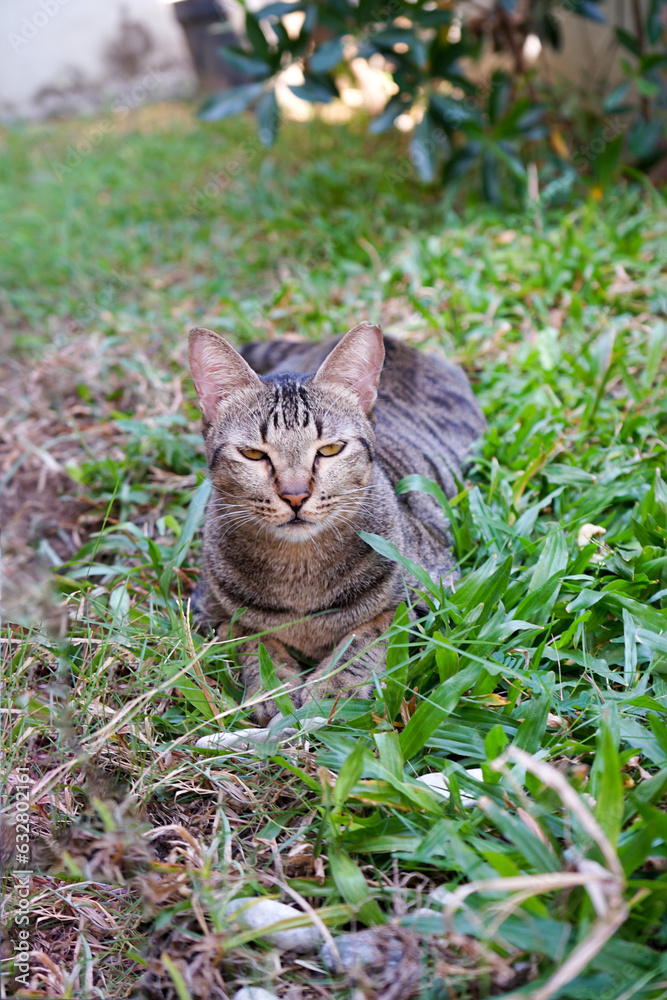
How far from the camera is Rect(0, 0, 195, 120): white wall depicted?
24.5 ft

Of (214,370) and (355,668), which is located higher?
(214,370)

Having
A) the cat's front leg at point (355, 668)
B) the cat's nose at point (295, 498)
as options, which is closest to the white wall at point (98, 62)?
the cat's nose at point (295, 498)

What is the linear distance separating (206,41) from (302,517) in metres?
8.21

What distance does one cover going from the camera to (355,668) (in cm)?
193

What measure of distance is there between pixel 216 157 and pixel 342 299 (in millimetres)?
3242

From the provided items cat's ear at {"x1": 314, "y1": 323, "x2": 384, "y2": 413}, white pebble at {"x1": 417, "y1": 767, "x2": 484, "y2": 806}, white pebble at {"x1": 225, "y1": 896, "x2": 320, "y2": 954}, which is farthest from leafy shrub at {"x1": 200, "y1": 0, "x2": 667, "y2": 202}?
white pebble at {"x1": 225, "y1": 896, "x2": 320, "y2": 954}

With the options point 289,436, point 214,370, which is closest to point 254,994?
point 289,436

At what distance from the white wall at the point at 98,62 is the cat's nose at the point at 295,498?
22.5 feet

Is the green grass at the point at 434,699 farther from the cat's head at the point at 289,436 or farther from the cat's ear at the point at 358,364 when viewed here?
the cat's ear at the point at 358,364

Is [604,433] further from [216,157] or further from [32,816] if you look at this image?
[216,157]

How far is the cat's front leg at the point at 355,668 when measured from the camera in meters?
1.81

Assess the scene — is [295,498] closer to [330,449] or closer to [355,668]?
[330,449]

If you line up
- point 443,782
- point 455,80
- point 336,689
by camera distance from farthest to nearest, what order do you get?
1. point 455,80
2. point 336,689
3. point 443,782

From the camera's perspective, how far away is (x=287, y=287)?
3.89 meters
